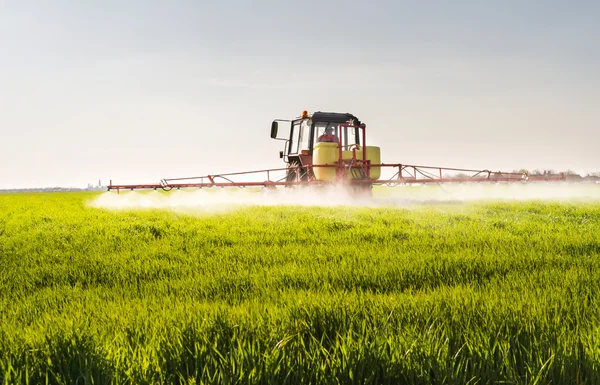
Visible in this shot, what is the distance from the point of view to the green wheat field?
196 centimetres

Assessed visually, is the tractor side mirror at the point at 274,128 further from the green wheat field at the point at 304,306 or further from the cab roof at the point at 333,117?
the green wheat field at the point at 304,306

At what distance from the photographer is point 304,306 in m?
3.05

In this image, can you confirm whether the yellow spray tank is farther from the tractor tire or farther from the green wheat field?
the green wheat field

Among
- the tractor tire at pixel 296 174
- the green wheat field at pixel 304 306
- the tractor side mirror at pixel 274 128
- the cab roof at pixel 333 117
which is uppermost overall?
the cab roof at pixel 333 117

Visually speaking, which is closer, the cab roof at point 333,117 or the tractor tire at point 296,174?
the cab roof at point 333,117

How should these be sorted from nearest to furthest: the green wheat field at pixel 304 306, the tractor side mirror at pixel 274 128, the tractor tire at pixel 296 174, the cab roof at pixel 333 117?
the green wheat field at pixel 304 306 < the tractor side mirror at pixel 274 128 < the cab roof at pixel 333 117 < the tractor tire at pixel 296 174

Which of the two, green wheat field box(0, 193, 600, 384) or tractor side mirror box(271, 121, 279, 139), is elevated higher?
tractor side mirror box(271, 121, 279, 139)

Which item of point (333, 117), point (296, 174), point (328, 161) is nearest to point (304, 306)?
point (328, 161)

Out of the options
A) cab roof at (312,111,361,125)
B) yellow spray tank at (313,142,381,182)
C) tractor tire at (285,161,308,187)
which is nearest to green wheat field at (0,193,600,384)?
yellow spray tank at (313,142,381,182)

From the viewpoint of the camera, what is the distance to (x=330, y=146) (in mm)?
16766

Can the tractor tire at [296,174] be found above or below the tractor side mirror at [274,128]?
below

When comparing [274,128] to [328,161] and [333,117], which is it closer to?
[328,161]

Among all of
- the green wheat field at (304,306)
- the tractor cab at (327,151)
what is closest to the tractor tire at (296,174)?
the tractor cab at (327,151)

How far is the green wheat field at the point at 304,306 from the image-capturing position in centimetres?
196
